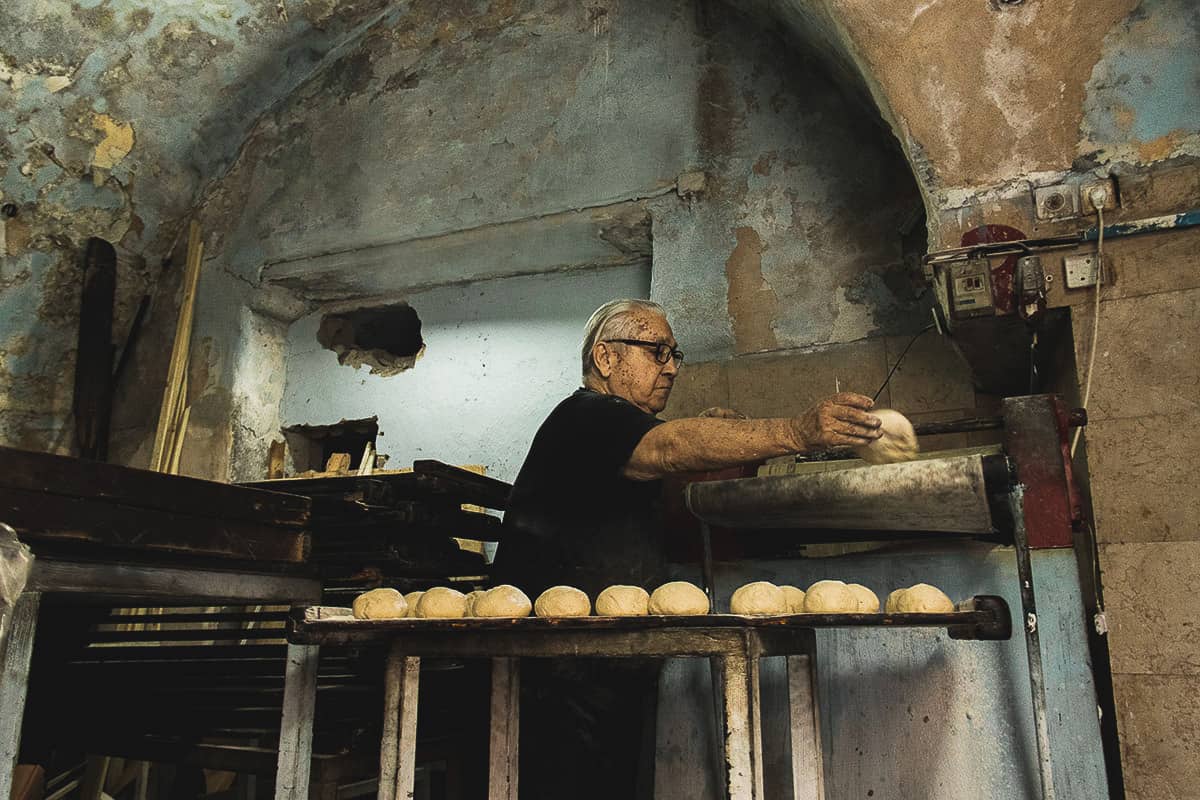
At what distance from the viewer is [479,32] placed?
444cm

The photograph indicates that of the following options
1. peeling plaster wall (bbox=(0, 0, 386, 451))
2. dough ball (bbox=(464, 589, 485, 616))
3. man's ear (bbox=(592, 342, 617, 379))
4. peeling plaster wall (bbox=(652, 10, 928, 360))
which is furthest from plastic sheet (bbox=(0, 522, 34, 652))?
peeling plaster wall (bbox=(0, 0, 386, 451))

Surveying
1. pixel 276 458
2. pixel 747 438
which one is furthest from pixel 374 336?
pixel 747 438

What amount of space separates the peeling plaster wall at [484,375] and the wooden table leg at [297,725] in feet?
5.72

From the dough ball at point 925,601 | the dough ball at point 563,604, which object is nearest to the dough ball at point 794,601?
the dough ball at point 925,601

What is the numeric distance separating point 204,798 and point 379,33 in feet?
12.3

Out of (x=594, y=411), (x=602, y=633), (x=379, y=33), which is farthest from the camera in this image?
(x=379, y=33)

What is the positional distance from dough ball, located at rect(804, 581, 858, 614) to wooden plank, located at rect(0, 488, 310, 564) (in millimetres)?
1474

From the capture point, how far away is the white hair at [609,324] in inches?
114

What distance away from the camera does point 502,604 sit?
2.16 meters

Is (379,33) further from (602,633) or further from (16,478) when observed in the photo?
(602,633)

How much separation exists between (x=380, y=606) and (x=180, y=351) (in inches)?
118

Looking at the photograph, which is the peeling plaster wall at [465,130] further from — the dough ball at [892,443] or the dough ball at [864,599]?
the dough ball at [864,599]

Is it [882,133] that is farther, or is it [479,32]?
[479,32]

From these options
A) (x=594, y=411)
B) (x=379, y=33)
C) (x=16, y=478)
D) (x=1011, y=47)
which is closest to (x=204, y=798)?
(x=16, y=478)
